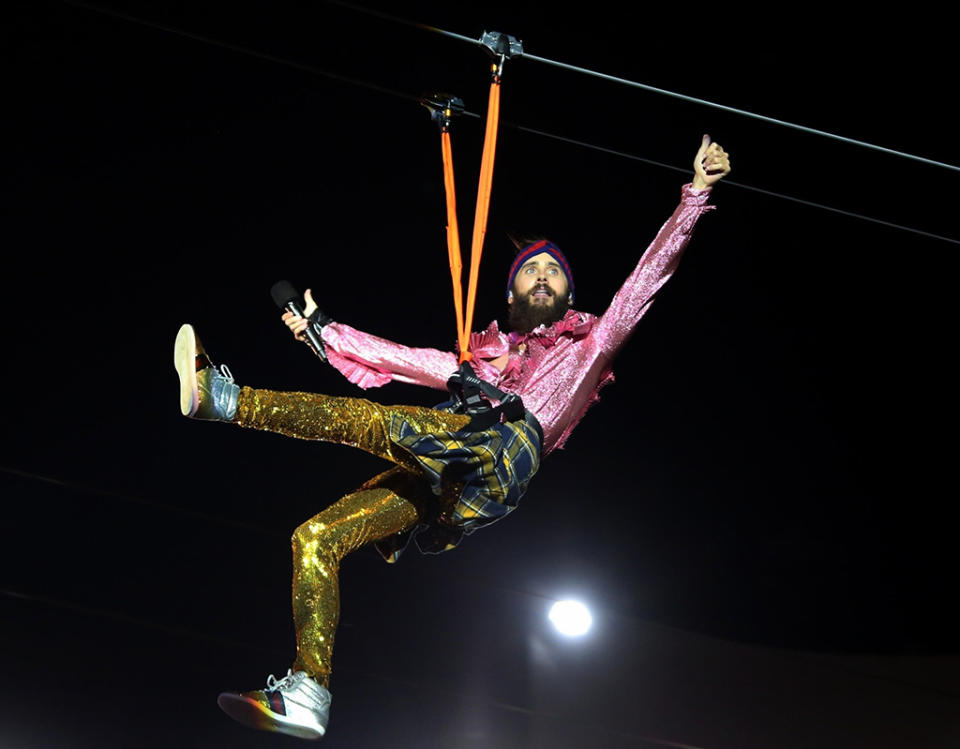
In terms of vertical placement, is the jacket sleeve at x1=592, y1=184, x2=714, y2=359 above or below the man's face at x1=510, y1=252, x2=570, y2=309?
below

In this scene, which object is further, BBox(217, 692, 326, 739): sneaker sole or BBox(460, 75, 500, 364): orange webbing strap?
BBox(460, 75, 500, 364): orange webbing strap

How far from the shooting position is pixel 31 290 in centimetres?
409

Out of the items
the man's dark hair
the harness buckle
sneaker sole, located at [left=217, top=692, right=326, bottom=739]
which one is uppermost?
the man's dark hair

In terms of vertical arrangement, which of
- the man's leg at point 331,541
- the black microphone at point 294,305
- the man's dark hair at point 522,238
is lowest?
the man's leg at point 331,541

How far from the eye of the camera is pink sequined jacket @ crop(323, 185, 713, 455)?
2998 millimetres

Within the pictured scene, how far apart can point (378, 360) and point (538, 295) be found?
469 millimetres

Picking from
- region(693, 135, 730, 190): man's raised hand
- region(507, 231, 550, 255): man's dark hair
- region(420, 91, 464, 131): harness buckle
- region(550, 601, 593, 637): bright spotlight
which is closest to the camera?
region(693, 135, 730, 190): man's raised hand

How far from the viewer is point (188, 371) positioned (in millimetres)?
2656

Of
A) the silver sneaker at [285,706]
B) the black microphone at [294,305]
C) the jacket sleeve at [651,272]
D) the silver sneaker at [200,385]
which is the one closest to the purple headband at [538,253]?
the jacket sleeve at [651,272]

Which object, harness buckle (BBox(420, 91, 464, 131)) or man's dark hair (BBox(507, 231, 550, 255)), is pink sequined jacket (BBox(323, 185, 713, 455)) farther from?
harness buckle (BBox(420, 91, 464, 131))

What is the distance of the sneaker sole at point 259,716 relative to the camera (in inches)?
97.5

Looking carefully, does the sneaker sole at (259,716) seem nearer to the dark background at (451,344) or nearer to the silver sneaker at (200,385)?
the silver sneaker at (200,385)

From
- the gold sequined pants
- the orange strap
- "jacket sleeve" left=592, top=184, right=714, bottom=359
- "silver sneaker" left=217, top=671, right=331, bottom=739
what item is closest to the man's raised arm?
"jacket sleeve" left=592, top=184, right=714, bottom=359

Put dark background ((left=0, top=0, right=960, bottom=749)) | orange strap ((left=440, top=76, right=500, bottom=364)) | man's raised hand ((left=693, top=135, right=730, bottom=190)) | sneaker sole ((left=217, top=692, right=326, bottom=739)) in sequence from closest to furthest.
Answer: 1. sneaker sole ((left=217, top=692, right=326, bottom=739))
2. orange strap ((left=440, top=76, right=500, bottom=364))
3. man's raised hand ((left=693, top=135, right=730, bottom=190))
4. dark background ((left=0, top=0, right=960, bottom=749))
